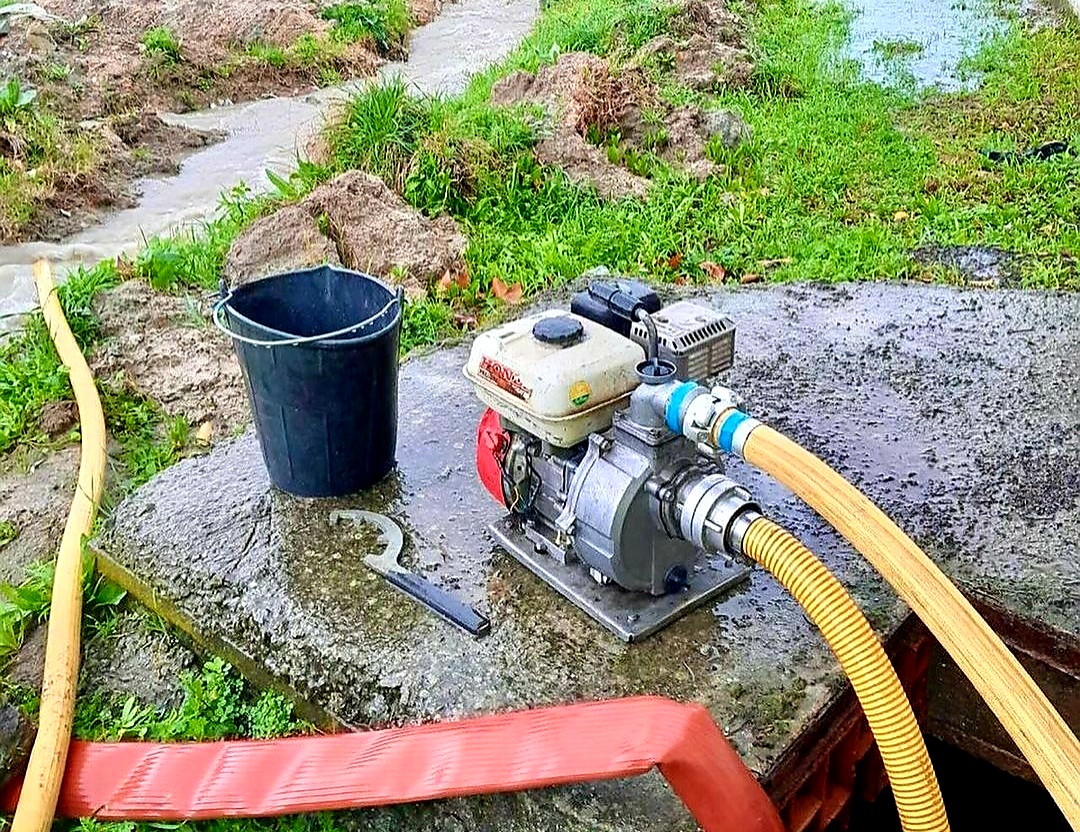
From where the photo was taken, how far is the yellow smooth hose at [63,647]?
8.02 ft

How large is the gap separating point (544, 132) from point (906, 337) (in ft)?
10.1

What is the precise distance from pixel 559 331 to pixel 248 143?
7105 millimetres

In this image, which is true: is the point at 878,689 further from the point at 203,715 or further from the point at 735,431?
the point at 203,715

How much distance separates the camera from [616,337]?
2.45m

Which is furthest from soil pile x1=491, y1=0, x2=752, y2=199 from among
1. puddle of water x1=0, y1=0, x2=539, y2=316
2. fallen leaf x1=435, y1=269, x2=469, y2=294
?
puddle of water x1=0, y1=0, x2=539, y2=316

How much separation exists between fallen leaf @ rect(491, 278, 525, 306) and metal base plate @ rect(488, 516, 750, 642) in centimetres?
234

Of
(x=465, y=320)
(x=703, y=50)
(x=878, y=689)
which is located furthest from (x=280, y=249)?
(x=703, y=50)

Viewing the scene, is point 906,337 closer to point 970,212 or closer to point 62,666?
A: point 970,212

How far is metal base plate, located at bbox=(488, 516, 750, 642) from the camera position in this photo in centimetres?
250

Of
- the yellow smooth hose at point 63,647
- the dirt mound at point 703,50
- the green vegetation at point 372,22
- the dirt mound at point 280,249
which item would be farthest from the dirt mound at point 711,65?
the yellow smooth hose at point 63,647

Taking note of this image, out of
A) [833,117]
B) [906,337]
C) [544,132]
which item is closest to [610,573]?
[906,337]

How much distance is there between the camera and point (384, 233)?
212 inches

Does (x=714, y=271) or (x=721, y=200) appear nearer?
(x=714, y=271)

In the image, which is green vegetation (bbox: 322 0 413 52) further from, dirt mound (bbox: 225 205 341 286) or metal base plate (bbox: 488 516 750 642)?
metal base plate (bbox: 488 516 750 642)
